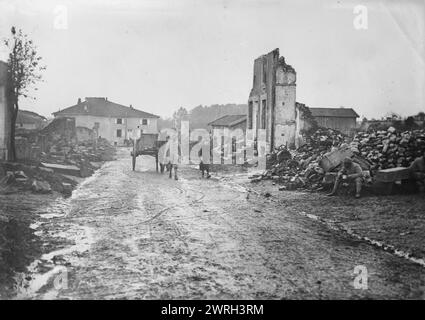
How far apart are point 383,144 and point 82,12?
9840 millimetres

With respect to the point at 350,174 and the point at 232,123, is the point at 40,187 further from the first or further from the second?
the point at 232,123

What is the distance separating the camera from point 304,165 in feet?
45.1

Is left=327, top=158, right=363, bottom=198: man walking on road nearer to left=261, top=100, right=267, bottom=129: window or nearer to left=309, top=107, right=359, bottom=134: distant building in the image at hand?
left=261, top=100, right=267, bottom=129: window

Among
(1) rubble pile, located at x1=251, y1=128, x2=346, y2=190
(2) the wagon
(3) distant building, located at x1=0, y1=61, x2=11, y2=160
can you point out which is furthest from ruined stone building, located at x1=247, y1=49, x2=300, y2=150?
(3) distant building, located at x1=0, y1=61, x2=11, y2=160

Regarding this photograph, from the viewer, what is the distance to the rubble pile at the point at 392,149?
34.8 feet

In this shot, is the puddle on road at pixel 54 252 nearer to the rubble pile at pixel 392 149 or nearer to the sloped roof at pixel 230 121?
the rubble pile at pixel 392 149

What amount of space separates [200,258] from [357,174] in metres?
6.20

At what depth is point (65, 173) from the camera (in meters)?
14.2

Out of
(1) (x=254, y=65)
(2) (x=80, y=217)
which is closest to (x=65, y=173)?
(2) (x=80, y=217)

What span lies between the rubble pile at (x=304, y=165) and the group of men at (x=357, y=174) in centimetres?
95

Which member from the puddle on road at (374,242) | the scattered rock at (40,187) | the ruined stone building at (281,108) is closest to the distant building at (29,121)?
the ruined stone building at (281,108)

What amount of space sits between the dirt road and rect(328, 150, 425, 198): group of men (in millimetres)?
2369
